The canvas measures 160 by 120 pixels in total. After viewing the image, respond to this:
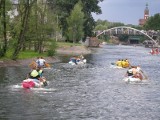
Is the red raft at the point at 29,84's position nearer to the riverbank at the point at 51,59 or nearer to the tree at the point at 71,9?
the riverbank at the point at 51,59

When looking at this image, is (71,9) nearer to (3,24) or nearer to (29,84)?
(3,24)

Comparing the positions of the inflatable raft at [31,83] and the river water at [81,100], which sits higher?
the inflatable raft at [31,83]

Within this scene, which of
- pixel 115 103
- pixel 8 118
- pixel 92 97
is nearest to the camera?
pixel 8 118

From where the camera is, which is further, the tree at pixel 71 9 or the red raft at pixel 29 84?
the tree at pixel 71 9

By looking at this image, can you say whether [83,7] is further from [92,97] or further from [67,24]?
[92,97]

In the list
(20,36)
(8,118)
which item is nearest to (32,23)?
(20,36)

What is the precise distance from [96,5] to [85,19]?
309 inches

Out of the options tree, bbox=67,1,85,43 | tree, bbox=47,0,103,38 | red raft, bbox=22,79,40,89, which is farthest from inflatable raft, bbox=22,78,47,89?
tree, bbox=47,0,103,38

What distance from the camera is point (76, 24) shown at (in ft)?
477

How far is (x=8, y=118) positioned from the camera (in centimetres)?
2838

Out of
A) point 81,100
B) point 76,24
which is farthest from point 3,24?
point 76,24

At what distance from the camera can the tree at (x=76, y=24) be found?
143 metres

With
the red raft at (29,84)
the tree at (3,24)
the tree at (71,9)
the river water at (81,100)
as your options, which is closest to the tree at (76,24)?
the tree at (71,9)

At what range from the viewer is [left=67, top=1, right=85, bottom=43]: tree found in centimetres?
14338
